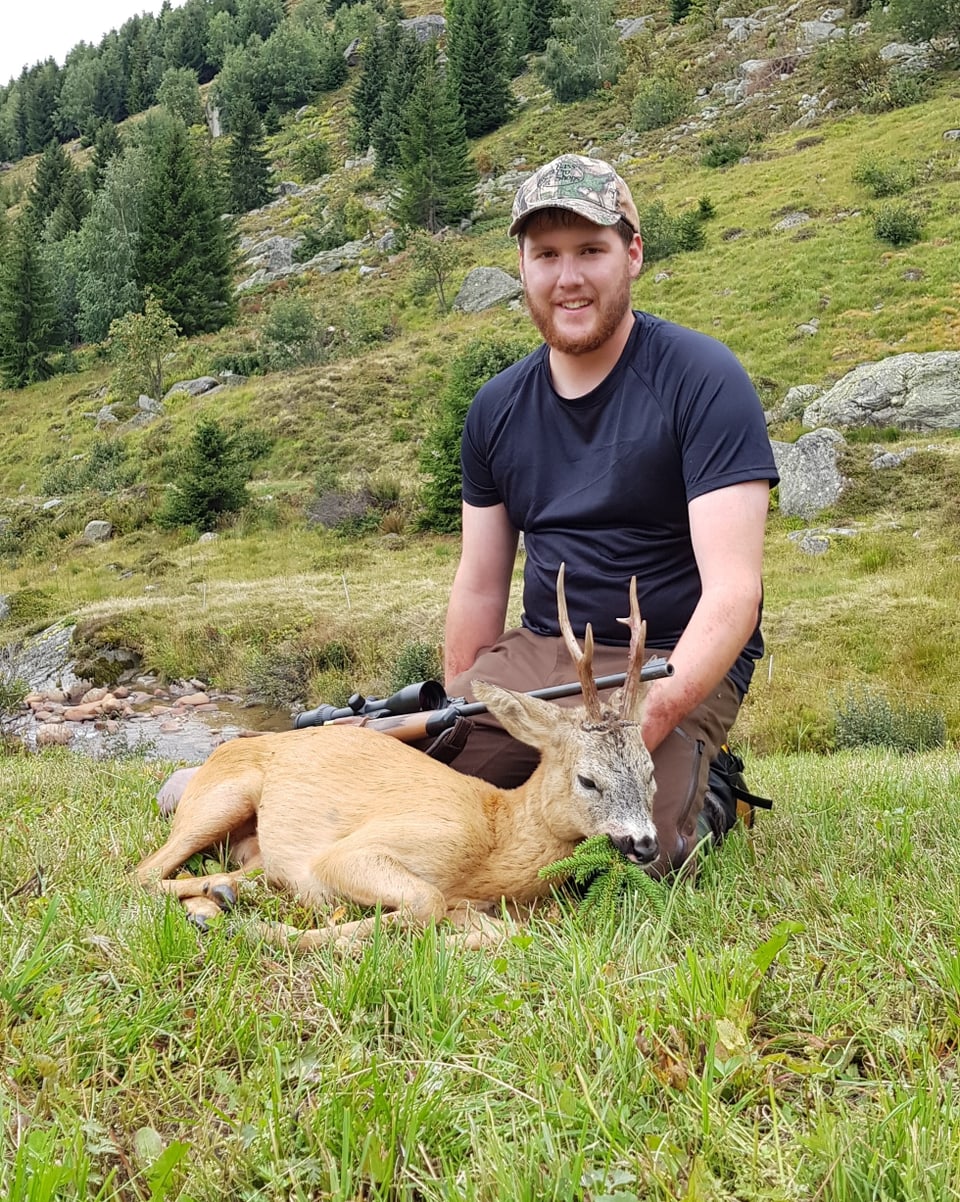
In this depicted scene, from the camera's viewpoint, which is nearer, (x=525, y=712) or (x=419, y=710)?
(x=525, y=712)

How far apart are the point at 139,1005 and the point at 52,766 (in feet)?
17.2

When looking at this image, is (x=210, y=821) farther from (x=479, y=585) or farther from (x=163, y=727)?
(x=163, y=727)

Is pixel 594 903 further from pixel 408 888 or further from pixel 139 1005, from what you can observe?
pixel 139 1005

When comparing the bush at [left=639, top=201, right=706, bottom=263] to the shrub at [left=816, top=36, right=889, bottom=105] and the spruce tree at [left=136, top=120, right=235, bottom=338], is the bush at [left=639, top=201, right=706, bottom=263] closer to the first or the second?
the shrub at [left=816, top=36, right=889, bottom=105]

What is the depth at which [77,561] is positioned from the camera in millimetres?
28203

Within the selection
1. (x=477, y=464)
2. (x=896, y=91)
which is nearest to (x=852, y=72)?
(x=896, y=91)

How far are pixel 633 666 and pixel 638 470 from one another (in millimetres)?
1105

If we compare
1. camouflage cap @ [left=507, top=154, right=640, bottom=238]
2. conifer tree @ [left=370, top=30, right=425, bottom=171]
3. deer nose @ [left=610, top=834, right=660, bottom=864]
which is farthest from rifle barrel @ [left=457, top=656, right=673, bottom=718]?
conifer tree @ [left=370, top=30, right=425, bottom=171]

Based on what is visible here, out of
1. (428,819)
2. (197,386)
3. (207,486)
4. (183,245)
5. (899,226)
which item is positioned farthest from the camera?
(183,245)

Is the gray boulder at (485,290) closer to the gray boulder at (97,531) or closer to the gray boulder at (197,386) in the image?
the gray boulder at (197,386)

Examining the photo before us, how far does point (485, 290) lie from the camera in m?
43.5

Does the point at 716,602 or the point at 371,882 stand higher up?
the point at 716,602

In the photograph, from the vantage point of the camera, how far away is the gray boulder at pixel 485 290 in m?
42.6

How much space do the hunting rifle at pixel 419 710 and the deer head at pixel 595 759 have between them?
228 millimetres
